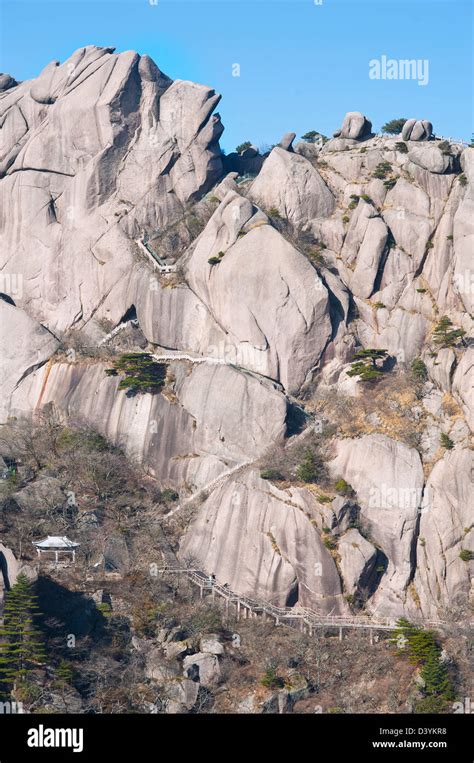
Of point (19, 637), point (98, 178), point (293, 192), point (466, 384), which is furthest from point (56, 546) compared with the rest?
point (293, 192)

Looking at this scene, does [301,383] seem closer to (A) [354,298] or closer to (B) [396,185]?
(A) [354,298]

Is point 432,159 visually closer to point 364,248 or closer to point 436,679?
point 364,248

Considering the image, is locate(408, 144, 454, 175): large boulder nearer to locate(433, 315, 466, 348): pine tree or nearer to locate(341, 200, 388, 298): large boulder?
locate(341, 200, 388, 298): large boulder

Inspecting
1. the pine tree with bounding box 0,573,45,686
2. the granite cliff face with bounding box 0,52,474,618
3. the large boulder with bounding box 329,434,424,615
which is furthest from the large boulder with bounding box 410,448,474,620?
the pine tree with bounding box 0,573,45,686

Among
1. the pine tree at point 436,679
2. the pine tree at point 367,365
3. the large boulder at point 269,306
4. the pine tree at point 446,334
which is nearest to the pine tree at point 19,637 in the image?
the pine tree at point 436,679

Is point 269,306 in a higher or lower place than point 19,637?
higher

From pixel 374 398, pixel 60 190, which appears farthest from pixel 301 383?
pixel 60 190
